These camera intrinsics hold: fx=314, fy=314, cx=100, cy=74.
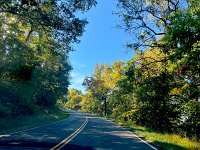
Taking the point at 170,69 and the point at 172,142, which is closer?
the point at 172,142

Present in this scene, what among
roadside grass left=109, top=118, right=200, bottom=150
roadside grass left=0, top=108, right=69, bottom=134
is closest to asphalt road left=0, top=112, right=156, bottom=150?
roadside grass left=109, top=118, right=200, bottom=150

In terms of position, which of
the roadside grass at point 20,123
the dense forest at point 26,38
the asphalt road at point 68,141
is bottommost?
the asphalt road at point 68,141

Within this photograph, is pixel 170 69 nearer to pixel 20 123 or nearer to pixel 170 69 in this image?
pixel 170 69

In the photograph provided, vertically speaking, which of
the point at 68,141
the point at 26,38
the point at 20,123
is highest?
the point at 26,38

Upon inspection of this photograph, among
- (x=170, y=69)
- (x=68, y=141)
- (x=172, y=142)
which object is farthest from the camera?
(x=170, y=69)

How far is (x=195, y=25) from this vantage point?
10078 millimetres

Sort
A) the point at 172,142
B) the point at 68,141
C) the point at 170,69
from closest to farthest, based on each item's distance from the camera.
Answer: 1. the point at 68,141
2. the point at 172,142
3. the point at 170,69

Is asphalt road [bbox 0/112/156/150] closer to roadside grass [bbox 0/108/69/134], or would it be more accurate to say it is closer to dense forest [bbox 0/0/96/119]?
roadside grass [bbox 0/108/69/134]

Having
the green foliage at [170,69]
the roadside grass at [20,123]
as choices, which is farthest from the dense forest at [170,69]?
the roadside grass at [20,123]

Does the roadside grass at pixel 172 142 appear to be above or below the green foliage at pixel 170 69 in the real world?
below

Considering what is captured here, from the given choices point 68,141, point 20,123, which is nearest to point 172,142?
point 68,141

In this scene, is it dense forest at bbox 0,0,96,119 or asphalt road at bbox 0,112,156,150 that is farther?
dense forest at bbox 0,0,96,119

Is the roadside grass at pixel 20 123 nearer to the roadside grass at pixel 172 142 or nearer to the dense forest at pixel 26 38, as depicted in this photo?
the dense forest at pixel 26 38

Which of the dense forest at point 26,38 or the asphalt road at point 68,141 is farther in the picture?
the dense forest at point 26,38
